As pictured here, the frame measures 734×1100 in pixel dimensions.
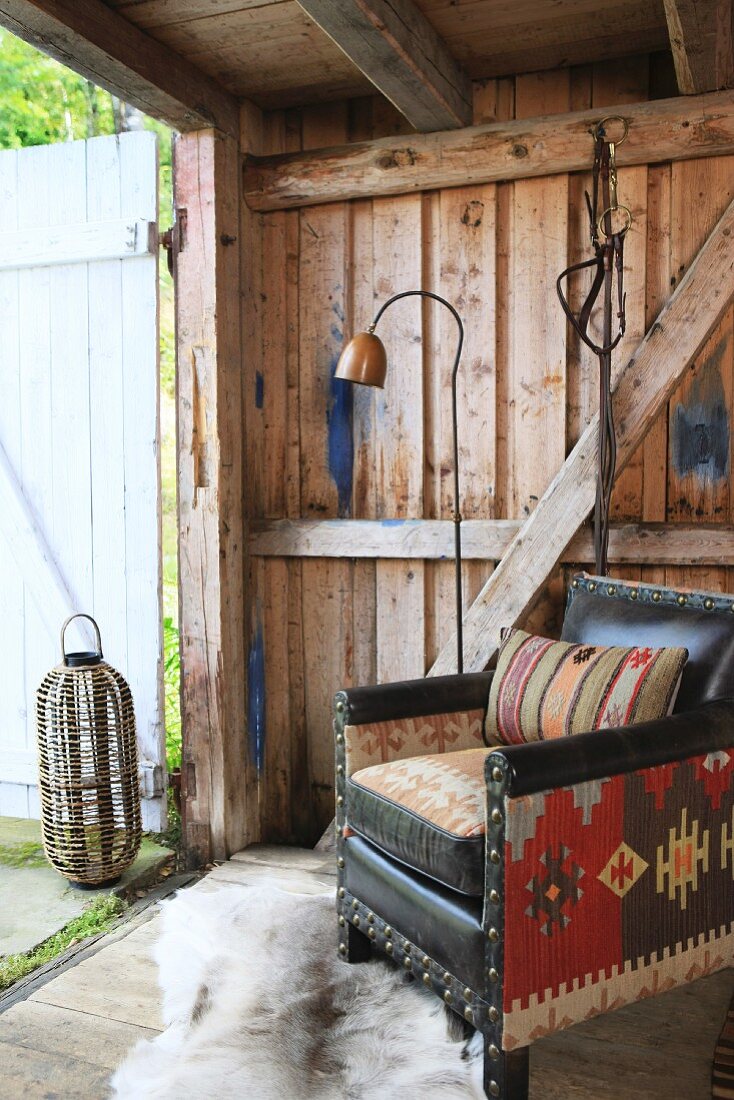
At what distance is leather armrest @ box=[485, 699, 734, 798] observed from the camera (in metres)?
1.72

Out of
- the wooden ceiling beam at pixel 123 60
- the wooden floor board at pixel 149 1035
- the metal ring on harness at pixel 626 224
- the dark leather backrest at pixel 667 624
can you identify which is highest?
the wooden ceiling beam at pixel 123 60

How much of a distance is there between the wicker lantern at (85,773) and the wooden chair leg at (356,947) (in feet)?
3.01

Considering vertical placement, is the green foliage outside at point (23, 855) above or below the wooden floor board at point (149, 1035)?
below

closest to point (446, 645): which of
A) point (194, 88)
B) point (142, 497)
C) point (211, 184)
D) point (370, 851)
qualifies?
point (370, 851)

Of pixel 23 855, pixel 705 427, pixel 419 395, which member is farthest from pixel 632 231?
pixel 23 855

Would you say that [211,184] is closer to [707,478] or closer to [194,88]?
[194,88]

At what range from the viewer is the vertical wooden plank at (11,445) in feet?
10.9

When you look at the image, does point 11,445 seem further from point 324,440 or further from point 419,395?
point 419,395

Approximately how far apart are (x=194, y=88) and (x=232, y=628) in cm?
168

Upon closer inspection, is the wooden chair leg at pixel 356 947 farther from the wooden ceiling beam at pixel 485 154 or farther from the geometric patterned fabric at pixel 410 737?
the wooden ceiling beam at pixel 485 154

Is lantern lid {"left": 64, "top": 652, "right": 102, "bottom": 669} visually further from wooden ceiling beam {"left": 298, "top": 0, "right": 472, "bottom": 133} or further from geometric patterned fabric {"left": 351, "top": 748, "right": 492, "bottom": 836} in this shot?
wooden ceiling beam {"left": 298, "top": 0, "right": 472, "bottom": 133}

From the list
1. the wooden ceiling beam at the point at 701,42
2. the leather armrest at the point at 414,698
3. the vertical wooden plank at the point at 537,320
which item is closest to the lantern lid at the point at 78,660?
the leather armrest at the point at 414,698

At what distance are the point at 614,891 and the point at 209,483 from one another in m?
1.80

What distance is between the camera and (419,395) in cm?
305
